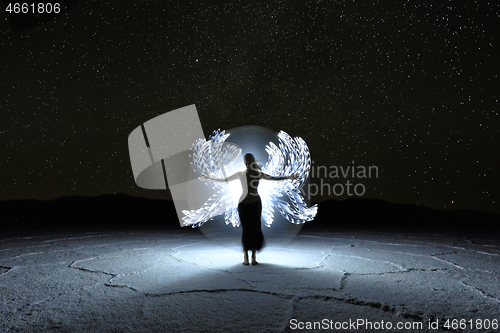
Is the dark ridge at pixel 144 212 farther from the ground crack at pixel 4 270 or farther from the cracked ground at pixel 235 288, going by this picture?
the ground crack at pixel 4 270

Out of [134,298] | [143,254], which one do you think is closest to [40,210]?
[143,254]

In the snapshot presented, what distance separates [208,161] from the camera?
510cm

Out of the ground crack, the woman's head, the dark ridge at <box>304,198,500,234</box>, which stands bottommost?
the dark ridge at <box>304,198,500,234</box>

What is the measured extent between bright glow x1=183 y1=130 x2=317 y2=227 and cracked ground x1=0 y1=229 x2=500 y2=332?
2.14 ft

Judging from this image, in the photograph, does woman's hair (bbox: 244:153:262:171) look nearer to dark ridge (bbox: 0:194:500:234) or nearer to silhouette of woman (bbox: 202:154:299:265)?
silhouette of woman (bbox: 202:154:299:265)

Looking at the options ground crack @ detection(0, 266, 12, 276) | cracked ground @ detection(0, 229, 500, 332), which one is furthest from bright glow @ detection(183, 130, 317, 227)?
ground crack @ detection(0, 266, 12, 276)

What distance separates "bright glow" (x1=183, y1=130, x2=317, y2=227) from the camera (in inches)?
197

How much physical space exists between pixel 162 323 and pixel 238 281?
122 cm

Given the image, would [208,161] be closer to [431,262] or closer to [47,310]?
[47,310]

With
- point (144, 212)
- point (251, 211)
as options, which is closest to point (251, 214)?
point (251, 211)

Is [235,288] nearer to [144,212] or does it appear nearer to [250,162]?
[250,162]

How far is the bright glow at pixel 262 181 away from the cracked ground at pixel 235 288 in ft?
2.14

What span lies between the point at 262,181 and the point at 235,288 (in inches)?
80.2

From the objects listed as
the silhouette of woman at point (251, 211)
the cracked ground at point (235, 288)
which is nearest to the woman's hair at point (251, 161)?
the silhouette of woman at point (251, 211)
